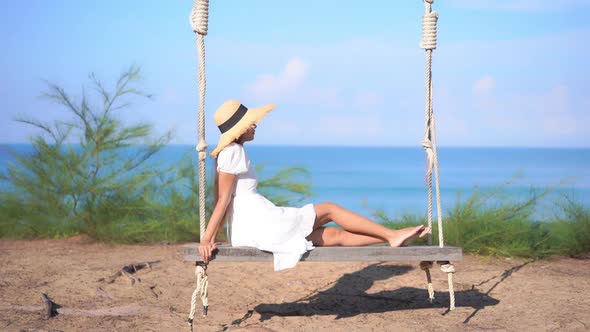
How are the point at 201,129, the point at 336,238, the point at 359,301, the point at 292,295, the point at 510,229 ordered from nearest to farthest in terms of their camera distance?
the point at 201,129
the point at 336,238
the point at 359,301
the point at 292,295
the point at 510,229

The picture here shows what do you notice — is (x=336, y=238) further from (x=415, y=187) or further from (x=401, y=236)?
(x=415, y=187)

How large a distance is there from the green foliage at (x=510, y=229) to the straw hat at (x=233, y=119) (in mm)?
3056

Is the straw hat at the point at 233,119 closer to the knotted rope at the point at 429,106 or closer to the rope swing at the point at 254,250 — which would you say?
the rope swing at the point at 254,250

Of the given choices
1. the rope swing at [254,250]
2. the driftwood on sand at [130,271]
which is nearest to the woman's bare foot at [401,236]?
the rope swing at [254,250]

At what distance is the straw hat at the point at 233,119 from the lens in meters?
4.74

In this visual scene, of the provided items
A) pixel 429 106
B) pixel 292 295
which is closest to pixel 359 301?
pixel 292 295

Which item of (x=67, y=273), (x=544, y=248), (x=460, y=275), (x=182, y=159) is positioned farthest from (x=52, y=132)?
(x=544, y=248)

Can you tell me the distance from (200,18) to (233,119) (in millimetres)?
657

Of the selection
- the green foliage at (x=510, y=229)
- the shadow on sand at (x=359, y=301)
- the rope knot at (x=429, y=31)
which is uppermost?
the rope knot at (x=429, y=31)

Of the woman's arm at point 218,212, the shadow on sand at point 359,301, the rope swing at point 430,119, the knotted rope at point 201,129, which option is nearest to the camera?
the woman's arm at point 218,212

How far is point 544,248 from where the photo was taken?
7.24 metres

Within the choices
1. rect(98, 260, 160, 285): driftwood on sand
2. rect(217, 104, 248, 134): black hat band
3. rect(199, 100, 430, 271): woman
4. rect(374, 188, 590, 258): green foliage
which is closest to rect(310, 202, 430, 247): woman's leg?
rect(199, 100, 430, 271): woman

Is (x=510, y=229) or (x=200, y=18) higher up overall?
(x=200, y=18)

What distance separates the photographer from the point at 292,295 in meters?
5.95
